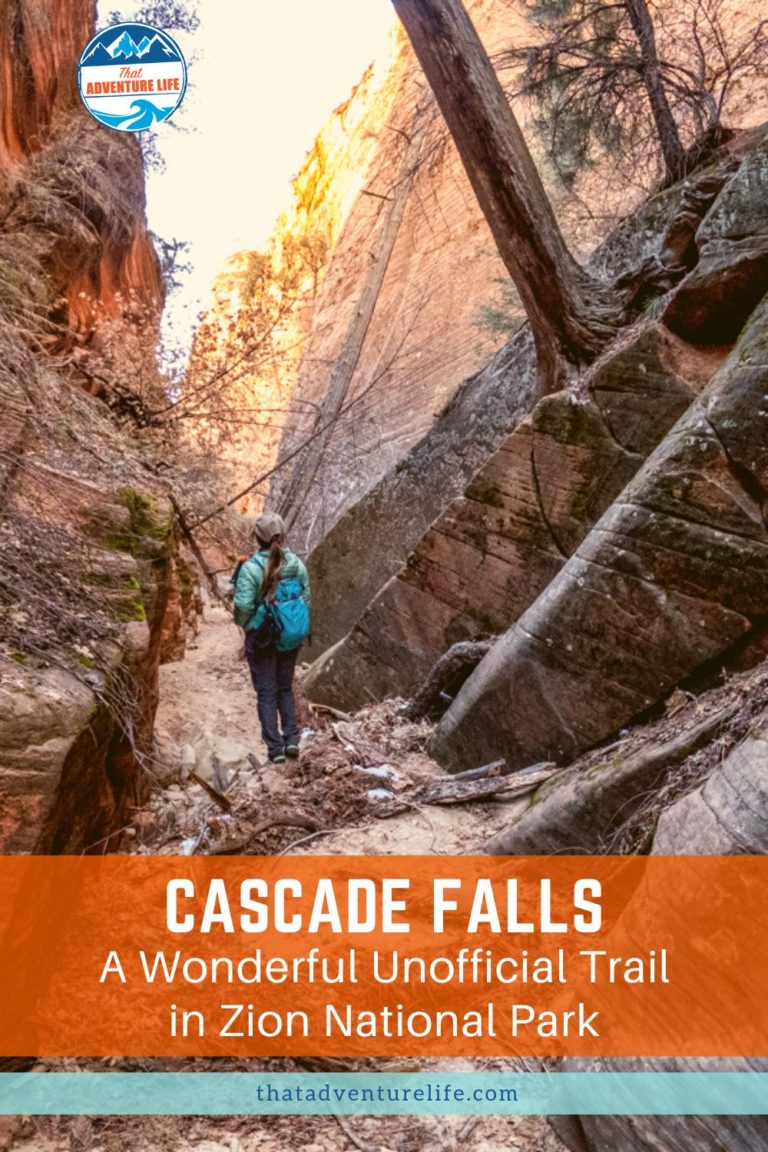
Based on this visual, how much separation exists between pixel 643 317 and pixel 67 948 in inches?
266

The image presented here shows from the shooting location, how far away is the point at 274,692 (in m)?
5.98

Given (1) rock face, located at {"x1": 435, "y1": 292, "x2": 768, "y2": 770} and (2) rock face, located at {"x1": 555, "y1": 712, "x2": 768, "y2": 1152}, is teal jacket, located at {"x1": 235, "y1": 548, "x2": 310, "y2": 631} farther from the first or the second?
(2) rock face, located at {"x1": 555, "y1": 712, "x2": 768, "y2": 1152}

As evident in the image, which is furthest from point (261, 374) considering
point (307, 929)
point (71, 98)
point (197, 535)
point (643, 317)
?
point (307, 929)

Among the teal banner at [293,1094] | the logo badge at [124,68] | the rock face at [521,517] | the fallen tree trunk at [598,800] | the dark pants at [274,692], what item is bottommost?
the teal banner at [293,1094]

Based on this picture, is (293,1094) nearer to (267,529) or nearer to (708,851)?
(708,851)

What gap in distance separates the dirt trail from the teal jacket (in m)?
1.09

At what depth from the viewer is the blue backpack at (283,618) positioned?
18.7ft

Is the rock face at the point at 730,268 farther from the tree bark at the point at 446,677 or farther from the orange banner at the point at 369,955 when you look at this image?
the orange banner at the point at 369,955

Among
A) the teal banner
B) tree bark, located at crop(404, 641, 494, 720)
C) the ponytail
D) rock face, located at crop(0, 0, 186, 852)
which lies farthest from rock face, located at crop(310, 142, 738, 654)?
the teal banner

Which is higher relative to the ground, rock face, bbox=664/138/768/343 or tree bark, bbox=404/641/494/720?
rock face, bbox=664/138/768/343

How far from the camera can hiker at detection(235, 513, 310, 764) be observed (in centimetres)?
566

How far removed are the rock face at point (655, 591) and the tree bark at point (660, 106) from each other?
3641mm

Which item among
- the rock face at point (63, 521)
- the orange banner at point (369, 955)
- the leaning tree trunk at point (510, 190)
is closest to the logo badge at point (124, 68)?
the rock face at point (63, 521)

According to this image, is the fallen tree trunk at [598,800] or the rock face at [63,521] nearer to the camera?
the rock face at [63,521]
